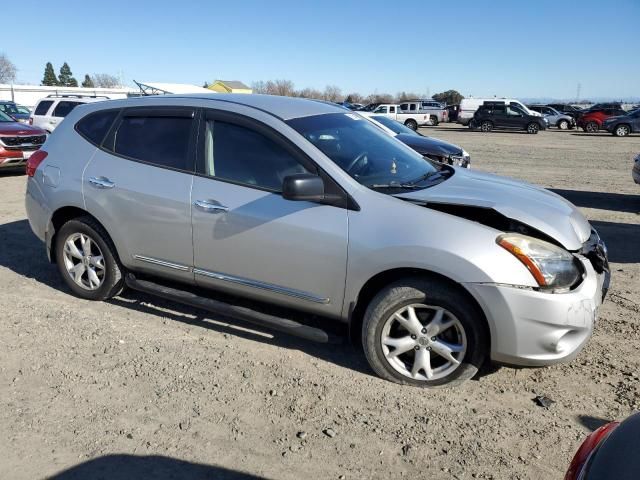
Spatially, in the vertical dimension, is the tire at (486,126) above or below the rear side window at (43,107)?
below

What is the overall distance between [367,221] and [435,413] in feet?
4.09

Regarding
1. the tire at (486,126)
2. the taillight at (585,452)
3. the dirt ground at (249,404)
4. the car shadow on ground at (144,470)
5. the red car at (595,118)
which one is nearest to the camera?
→ the taillight at (585,452)

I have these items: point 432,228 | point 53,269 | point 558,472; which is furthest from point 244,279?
point 53,269

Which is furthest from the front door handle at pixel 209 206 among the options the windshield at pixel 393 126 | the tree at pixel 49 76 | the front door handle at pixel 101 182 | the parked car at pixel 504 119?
the tree at pixel 49 76

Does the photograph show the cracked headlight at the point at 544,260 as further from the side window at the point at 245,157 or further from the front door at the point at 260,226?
the side window at the point at 245,157

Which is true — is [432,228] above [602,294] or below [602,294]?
above

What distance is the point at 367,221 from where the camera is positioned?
338cm

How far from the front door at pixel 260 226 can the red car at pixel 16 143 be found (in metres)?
10.3

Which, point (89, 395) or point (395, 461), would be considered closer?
point (395, 461)

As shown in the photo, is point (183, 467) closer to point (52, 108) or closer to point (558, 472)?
point (558, 472)

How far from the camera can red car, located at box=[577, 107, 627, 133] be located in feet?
104

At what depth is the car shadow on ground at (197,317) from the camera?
3.87m

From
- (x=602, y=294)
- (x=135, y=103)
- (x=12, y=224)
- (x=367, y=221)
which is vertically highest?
(x=135, y=103)

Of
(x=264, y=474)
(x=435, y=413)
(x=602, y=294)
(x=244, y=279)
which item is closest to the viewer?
(x=264, y=474)
